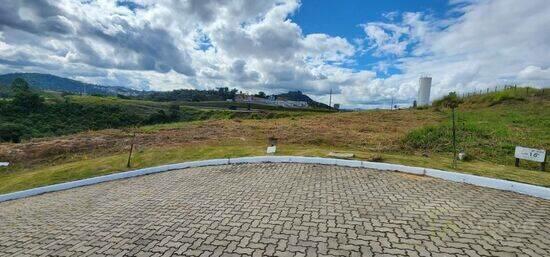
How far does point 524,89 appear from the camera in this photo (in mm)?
29219

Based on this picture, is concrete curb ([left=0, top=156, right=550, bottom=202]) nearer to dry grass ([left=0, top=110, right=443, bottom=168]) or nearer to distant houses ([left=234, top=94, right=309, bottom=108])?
dry grass ([left=0, top=110, right=443, bottom=168])

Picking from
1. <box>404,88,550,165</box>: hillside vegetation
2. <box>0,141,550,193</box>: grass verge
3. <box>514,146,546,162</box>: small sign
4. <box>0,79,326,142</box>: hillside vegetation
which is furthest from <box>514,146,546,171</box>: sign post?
<box>0,79,326,142</box>: hillside vegetation

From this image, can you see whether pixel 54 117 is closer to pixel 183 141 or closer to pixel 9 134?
pixel 9 134

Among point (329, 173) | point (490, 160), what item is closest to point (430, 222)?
point (329, 173)

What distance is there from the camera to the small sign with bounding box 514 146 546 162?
400 inches

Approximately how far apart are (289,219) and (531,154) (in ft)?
28.4

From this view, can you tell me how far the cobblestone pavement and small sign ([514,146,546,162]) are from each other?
337 centimetres

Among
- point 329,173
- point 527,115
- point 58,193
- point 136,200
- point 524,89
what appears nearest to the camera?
point 136,200

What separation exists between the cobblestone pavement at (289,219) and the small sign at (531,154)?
337 cm

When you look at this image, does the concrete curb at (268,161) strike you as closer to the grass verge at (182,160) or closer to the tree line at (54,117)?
Answer: the grass verge at (182,160)

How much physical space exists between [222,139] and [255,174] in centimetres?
764

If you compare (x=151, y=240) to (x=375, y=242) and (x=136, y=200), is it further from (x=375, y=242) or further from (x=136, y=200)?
(x=375, y=242)

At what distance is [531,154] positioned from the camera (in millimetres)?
10430

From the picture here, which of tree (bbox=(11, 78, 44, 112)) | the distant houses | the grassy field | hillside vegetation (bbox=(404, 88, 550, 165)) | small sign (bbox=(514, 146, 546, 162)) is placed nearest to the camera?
small sign (bbox=(514, 146, 546, 162))
